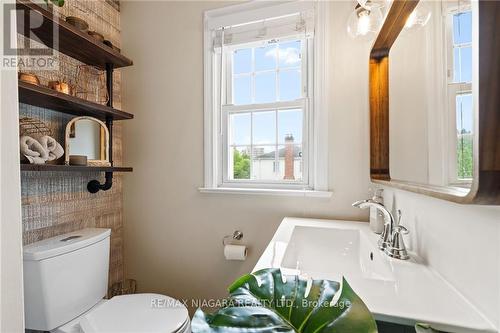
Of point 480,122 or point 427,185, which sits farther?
point 427,185

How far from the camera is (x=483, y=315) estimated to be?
428 mm

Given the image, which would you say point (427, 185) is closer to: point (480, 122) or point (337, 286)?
point (480, 122)

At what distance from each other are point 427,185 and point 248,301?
22.3 inches

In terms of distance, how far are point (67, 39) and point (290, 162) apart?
137 centimetres

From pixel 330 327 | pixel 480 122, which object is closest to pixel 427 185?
pixel 480 122

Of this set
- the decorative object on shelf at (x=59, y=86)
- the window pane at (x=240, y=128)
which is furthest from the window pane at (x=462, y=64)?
the decorative object on shelf at (x=59, y=86)

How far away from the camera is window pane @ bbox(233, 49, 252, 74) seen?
155 centimetres

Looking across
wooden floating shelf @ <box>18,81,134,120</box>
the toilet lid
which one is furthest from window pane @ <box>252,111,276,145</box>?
the toilet lid

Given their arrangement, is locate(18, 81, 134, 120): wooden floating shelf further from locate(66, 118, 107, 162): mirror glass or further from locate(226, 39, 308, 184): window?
locate(226, 39, 308, 184): window

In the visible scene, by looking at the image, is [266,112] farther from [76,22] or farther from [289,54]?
[76,22]

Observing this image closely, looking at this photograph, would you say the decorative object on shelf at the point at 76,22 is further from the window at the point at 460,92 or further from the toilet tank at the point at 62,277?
the window at the point at 460,92

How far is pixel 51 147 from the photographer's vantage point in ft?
3.76

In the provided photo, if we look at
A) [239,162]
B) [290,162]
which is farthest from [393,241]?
[239,162]

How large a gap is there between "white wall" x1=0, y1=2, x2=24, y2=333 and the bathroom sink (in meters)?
0.89
